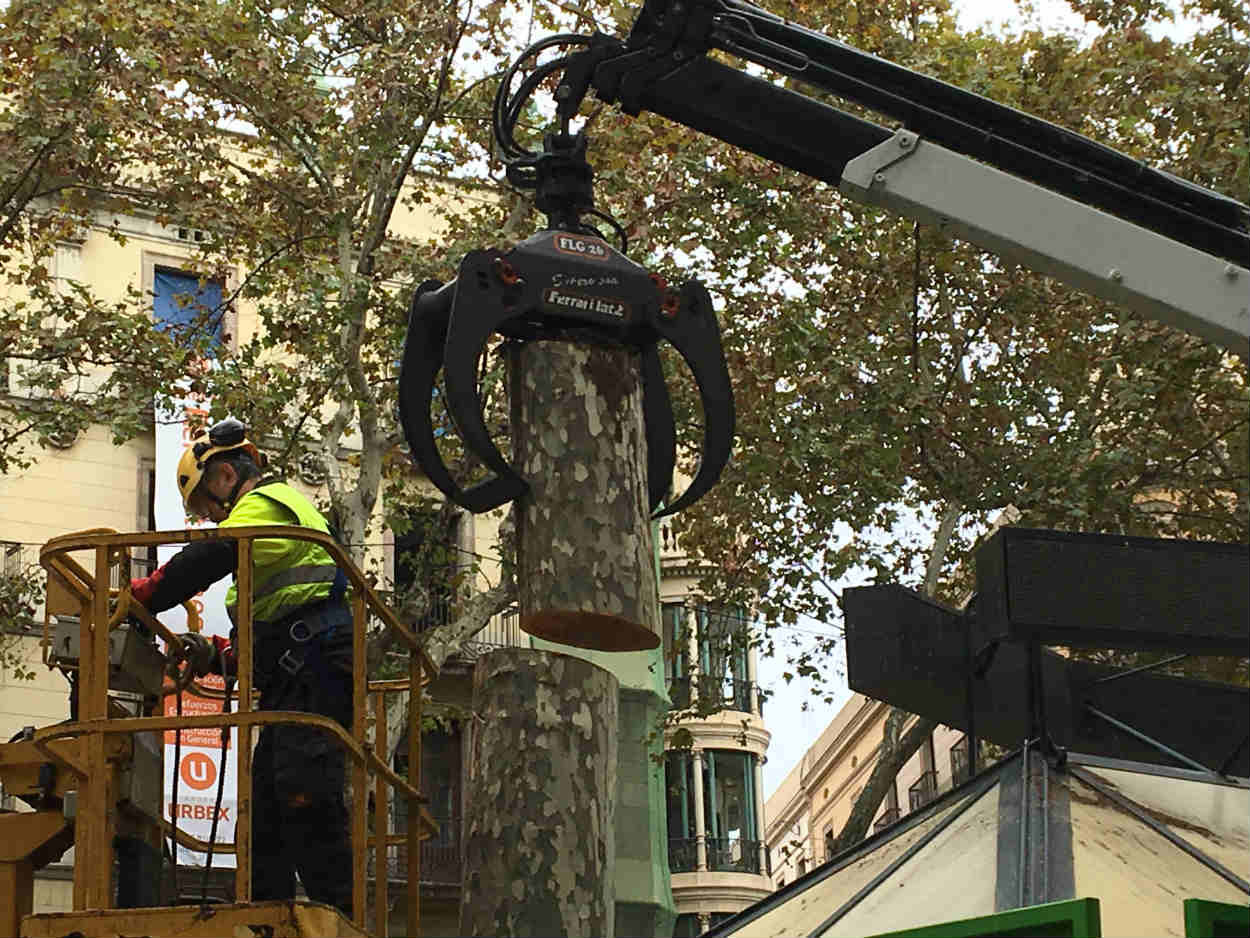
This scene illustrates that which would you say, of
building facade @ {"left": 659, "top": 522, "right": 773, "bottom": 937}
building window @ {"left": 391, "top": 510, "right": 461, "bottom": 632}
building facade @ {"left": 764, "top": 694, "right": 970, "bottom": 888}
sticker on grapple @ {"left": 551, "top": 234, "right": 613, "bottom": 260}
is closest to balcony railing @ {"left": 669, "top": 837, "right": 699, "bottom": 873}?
building facade @ {"left": 659, "top": 522, "right": 773, "bottom": 937}

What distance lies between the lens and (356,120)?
1694cm

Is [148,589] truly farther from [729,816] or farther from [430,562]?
[729,816]

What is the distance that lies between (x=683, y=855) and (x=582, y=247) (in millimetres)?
31292

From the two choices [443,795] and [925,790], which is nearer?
[443,795]

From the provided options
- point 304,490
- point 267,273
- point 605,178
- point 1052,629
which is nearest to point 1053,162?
point 1052,629

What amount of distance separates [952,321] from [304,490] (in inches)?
373

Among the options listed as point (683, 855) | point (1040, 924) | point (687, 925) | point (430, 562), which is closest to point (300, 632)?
point (1040, 924)

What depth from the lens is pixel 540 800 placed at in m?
5.59

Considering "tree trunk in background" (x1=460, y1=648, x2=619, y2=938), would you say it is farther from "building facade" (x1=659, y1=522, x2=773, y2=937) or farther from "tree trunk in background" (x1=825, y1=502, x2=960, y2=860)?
"building facade" (x1=659, y1=522, x2=773, y2=937)

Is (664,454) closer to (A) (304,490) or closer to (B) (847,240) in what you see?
(B) (847,240)

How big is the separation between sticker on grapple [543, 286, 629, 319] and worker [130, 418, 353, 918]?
1.37 metres

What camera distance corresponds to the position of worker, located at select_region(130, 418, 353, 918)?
21.1 feet

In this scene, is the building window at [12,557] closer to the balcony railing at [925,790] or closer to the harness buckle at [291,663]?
the balcony railing at [925,790]

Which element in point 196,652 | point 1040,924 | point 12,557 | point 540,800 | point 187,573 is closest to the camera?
point 1040,924
